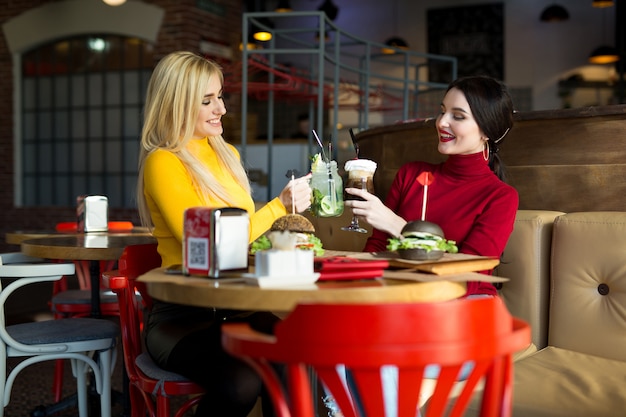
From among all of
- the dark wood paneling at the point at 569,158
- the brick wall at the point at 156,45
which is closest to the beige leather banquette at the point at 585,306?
the dark wood paneling at the point at 569,158

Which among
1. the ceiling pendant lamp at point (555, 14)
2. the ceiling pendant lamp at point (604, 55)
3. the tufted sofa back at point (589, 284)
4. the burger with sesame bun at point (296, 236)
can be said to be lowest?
the tufted sofa back at point (589, 284)

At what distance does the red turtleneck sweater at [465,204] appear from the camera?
2.09m

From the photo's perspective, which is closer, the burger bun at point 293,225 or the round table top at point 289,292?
the round table top at point 289,292

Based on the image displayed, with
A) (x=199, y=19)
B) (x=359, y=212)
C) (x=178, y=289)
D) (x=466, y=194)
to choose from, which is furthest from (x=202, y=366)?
(x=199, y=19)

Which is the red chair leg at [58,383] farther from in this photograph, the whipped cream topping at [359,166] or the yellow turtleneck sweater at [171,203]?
the whipped cream topping at [359,166]

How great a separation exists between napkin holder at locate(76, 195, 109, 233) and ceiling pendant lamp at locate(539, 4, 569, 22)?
288 inches

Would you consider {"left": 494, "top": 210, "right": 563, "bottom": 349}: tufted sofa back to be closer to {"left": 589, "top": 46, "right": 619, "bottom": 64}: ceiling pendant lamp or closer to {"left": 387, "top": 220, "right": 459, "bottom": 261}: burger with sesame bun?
{"left": 387, "top": 220, "right": 459, "bottom": 261}: burger with sesame bun

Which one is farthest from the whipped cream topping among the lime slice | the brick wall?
the brick wall

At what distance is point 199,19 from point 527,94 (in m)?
4.51

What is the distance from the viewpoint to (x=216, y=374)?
5.63ft

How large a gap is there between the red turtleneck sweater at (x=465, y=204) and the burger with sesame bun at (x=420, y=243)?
1.09 feet

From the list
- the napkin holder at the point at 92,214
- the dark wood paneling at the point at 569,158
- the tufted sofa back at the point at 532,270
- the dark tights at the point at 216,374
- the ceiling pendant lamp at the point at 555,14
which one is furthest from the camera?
the ceiling pendant lamp at the point at 555,14

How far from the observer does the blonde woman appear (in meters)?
1.73

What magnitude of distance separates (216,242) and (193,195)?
443 mm
